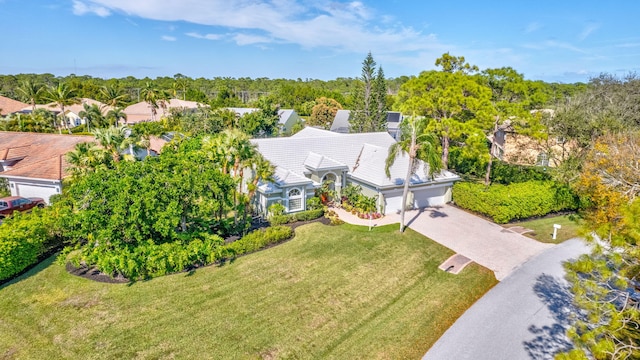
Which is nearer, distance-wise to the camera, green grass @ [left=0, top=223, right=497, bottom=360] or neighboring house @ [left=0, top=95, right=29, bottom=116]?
green grass @ [left=0, top=223, right=497, bottom=360]

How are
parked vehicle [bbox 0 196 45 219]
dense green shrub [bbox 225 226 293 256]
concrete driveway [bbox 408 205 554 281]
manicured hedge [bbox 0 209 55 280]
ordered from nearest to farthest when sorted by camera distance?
manicured hedge [bbox 0 209 55 280]
concrete driveway [bbox 408 205 554 281]
dense green shrub [bbox 225 226 293 256]
parked vehicle [bbox 0 196 45 219]

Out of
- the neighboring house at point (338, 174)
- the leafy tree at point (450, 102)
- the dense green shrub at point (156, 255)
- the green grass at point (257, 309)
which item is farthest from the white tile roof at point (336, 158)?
the green grass at point (257, 309)

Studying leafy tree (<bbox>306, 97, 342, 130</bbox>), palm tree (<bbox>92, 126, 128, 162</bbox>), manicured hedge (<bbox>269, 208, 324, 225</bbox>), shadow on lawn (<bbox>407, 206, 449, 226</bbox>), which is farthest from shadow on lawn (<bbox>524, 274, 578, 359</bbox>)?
leafy tree (<bbox>306, 97, 342, 130</bbox>)

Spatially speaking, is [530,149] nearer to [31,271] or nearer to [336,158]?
[336,158]

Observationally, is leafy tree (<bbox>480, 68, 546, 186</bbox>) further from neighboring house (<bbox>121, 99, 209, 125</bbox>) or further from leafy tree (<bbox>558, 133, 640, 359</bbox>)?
neighboring house (<bbox>121, 99, 209, 125</bbox>)

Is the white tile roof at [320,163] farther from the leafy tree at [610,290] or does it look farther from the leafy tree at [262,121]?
the leafy tree at [262,121]

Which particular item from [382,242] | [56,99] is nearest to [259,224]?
[382,242]

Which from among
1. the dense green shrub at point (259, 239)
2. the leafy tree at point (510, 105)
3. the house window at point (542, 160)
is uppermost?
the leafy tree at point (510, 105)
